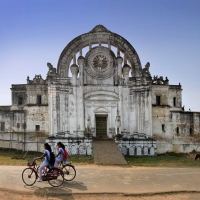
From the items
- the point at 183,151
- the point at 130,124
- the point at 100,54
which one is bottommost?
the point at 183,151

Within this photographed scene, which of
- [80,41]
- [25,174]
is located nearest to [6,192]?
[25,174]

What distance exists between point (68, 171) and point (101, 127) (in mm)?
16765

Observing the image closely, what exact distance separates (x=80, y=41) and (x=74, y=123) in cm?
869

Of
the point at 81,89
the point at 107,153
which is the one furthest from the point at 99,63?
the point at 107,153

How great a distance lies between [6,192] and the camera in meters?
10.5

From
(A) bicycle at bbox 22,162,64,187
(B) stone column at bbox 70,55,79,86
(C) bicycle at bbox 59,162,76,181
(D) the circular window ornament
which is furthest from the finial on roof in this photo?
(A) bicycle at bbox 22,162,64,187

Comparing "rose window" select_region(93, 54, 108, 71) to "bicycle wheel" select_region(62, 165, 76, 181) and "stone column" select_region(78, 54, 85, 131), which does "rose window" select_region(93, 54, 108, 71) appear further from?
"bicycle wheel" select_region(62, 165, 76, 181)

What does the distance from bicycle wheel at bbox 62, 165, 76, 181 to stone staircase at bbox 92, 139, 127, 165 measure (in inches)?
328

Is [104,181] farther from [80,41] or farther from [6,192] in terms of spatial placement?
[80,41]

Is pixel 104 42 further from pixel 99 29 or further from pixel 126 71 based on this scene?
pixel 126 71

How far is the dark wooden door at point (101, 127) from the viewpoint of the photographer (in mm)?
29172

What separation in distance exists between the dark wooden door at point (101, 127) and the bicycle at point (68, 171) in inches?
633

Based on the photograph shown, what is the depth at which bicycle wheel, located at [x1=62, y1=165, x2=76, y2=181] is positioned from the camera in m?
12.6

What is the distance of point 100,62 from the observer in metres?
29.6
